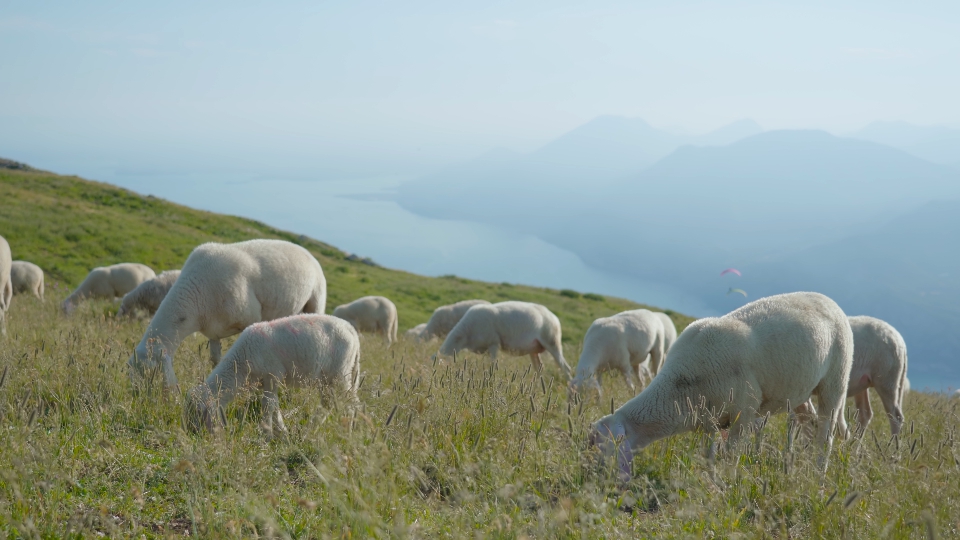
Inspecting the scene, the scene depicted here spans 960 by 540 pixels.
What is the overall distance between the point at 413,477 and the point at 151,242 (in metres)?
27.4

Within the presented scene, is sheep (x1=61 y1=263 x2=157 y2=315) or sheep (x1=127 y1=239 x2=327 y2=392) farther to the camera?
sheep (x1=61 y1=263 x2=157 y2=315)

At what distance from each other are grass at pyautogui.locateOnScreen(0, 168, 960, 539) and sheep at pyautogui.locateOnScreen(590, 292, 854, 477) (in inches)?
12.3

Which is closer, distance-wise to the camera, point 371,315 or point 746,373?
point 746,373

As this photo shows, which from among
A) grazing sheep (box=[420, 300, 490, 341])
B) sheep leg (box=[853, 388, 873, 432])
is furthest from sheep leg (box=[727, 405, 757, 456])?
grazing sheep (box=[420, 300, 490, 341])

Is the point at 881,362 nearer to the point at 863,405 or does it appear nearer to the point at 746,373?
the point at 863,405

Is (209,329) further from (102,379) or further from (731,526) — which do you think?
(731,526)

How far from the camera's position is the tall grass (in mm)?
3492

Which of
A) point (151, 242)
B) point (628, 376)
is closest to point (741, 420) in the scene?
point (628, 376)

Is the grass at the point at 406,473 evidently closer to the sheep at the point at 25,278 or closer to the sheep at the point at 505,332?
the sheep at the point at 505,332

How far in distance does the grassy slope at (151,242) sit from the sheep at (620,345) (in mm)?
10498

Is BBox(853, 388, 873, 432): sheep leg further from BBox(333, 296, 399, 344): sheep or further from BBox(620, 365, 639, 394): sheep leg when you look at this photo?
BBox(333, 296, 399, 344): sheep

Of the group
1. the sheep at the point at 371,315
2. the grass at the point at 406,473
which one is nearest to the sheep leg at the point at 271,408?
the grass at the point at 406,473

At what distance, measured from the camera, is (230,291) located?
329 inches

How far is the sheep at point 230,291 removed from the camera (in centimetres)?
799
